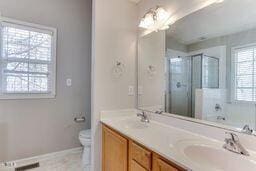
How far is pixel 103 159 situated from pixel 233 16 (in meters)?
1.86

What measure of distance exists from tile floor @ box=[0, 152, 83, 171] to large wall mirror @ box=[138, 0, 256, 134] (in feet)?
4.35

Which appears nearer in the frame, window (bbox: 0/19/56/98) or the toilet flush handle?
window (bbox: 0/19/56/98)

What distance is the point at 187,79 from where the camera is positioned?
160 centimetres

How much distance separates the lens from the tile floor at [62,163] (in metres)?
2.19

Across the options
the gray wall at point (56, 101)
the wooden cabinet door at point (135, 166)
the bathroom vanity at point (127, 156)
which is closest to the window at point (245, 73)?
the bathroom vanity at point (127, 156)

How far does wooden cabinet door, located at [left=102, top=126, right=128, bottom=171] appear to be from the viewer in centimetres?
141

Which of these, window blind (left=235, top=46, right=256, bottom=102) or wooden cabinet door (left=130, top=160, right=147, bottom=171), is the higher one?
window blind (left=235, top=46, right=256, bottom=102)

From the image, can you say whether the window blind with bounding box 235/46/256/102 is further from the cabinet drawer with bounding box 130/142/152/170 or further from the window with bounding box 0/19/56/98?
the window with bounding box 0/19/56/98

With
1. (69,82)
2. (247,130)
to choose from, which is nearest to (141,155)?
(247,130)

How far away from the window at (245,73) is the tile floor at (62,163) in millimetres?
2076

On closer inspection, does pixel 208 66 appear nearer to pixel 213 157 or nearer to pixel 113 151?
pixel 213 157

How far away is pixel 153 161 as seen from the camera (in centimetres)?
106

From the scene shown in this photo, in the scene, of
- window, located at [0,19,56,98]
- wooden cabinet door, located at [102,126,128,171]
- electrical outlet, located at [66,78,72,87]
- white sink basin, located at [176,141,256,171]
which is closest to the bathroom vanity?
wooden cabinet door, located at [102,126,128,171]

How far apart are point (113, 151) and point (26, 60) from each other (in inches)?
72.9
